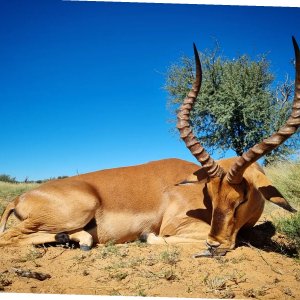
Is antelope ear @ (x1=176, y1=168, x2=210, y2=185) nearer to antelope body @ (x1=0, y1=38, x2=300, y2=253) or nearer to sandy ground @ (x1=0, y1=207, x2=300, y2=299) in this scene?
antelope body @ (x1=0, y1=38, x2=300, y2=253)

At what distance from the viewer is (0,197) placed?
10023 mm

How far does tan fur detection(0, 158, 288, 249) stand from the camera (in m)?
4.44

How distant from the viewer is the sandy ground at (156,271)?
290cm

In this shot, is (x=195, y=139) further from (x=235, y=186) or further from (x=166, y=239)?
(x=166, y=239)

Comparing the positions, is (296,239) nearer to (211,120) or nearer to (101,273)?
(101,273)

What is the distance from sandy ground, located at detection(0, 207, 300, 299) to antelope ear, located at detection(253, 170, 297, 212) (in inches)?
17.4

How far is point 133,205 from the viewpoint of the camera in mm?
4695

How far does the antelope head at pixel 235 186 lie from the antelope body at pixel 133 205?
0.04 ft

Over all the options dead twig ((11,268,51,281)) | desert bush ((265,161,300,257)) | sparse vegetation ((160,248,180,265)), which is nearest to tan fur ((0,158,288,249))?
desert bush ((265,161,300,257))

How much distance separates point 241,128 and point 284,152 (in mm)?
1751

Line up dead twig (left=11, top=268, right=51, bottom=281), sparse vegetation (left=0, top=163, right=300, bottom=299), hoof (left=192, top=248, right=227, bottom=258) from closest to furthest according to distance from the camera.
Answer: sparse vegetation (left=0, top=163, right=300, bottom=299)
dead twig (left=11, top=268, right=51, bottom=281)
hoof (left=192, top=248, right=227, bottom=258)

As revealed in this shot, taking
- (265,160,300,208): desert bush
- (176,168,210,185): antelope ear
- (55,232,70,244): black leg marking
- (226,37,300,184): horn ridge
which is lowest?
(55,232,70,244): black leg marking

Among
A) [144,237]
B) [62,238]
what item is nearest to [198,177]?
[144,237]

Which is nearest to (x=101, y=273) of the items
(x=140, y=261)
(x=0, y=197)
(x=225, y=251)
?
(x=140, y=261)
